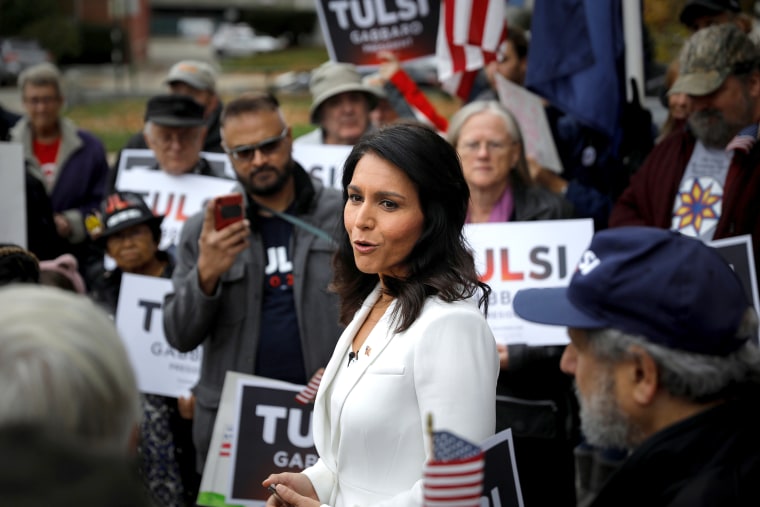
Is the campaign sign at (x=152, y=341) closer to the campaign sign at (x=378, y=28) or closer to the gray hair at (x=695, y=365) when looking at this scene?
the campaign sign at (x=378, y=28)

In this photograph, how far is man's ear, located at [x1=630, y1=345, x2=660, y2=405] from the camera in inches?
84.4

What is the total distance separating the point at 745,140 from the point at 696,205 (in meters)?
0.40

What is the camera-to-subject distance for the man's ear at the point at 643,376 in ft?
7.03

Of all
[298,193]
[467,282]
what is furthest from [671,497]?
[298,193]

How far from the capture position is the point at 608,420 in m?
2.22

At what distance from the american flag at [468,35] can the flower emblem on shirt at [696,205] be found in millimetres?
1938

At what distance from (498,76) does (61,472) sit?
483 centimetres

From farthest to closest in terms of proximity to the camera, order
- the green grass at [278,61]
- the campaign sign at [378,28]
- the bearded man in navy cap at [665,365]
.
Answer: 1. the green grass at [278,61]
2. the campaign sign at [378,28]
3. the bearded man in navy cap at [665,365]

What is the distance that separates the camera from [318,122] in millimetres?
6617

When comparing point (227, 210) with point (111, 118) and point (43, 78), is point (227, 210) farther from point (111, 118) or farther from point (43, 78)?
point (111, 118)

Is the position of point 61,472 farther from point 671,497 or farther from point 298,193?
point 298,193

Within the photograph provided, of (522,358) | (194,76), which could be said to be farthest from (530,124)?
(194,76)

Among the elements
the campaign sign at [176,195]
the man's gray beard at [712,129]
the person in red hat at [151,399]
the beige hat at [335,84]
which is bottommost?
the person in red hat at [151,399]

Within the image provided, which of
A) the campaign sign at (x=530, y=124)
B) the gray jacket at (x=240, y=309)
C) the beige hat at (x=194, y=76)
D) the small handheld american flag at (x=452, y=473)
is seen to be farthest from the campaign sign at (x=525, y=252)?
the beige hat at (x=194, y=76)
